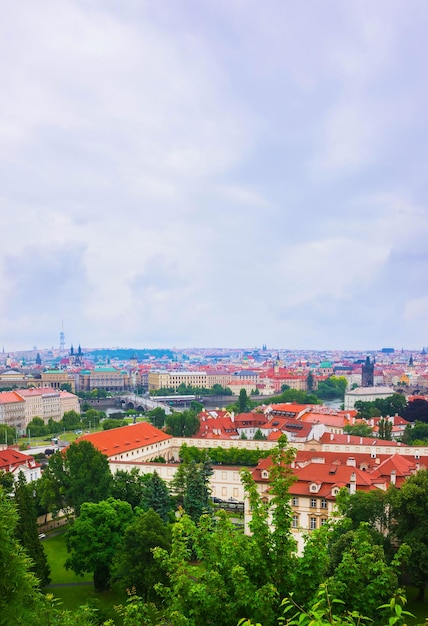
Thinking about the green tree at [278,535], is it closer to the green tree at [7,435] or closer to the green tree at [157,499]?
the green tree at [157,499]

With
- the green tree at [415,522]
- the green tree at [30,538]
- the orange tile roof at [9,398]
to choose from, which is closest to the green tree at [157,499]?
the green tree at [30,538]

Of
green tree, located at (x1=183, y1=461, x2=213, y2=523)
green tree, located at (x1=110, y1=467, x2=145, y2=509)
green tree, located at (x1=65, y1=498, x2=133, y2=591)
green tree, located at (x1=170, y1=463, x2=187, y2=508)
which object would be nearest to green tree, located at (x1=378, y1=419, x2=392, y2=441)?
green tree, located at (x1=170, y1=463, x2=187, y2=508)

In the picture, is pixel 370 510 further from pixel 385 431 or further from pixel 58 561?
pixel 385 431

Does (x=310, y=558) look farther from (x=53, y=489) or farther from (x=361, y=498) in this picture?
(x=53, y=489)

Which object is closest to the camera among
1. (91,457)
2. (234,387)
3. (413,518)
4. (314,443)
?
(413,518)

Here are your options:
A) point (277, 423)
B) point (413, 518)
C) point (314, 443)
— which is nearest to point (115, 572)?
point (413, 518)
